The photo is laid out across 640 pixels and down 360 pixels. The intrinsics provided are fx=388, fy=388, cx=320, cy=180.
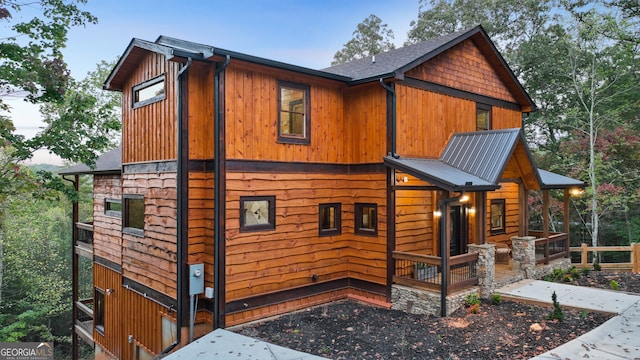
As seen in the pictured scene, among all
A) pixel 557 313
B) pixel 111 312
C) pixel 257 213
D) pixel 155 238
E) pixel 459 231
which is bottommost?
pixel 111 312

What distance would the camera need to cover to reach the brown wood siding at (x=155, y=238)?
26.2 ft

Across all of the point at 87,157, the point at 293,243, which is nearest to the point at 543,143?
the point at 293,243

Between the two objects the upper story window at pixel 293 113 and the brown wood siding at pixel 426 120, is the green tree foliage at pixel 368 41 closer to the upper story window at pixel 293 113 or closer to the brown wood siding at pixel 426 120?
the brown wood siding at pixel 426 120

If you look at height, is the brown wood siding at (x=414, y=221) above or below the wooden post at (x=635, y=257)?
above

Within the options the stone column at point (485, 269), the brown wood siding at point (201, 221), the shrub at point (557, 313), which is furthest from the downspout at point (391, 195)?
the brown wood siding at point (201, 221)

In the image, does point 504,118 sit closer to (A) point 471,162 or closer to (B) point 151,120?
(A) point 471,162

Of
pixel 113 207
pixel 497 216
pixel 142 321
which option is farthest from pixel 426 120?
pixel 113 207

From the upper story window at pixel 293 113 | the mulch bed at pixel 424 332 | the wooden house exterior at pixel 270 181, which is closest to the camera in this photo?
the mulch bed at pixel 424 332

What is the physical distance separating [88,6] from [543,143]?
69.9 feet

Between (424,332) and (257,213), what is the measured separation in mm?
4038

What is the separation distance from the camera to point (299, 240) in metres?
8.94

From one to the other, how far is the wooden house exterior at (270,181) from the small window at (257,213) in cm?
3

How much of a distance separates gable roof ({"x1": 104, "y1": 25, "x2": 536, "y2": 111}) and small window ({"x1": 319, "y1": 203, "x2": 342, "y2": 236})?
3.10m

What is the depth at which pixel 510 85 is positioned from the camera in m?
12.9
